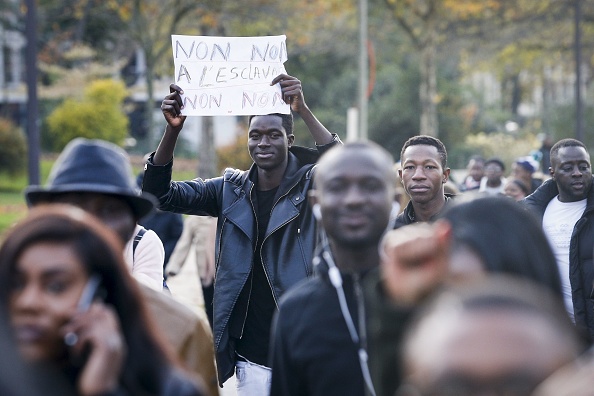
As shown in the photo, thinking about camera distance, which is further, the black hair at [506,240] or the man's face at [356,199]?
the man's face at [356,199]

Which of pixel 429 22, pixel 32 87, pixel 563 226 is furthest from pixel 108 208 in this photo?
pixel 429 22

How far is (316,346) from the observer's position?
3459mm

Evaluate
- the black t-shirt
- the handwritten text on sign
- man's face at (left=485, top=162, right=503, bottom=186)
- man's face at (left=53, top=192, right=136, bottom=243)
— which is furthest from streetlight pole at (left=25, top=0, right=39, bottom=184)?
man's face at (left=53, top=192, right=136, bottom=243)

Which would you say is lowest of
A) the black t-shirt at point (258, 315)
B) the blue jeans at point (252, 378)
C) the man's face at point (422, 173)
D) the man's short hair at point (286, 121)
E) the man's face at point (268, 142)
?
the blue jeans at point (252, 378)

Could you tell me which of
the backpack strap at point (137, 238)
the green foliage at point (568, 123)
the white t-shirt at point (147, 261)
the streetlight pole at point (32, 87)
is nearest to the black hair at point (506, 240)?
the white t-shirt at point (147, 261)

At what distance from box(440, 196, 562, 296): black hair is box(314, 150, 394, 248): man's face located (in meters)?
0.50

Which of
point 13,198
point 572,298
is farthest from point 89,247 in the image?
point 13,198

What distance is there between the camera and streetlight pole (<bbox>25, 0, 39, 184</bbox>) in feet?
57.0

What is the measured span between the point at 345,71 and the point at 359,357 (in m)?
38.6

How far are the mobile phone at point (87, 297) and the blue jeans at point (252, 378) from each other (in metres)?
3.19

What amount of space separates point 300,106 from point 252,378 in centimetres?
157

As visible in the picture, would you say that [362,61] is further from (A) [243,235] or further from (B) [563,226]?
(A) [243,235]

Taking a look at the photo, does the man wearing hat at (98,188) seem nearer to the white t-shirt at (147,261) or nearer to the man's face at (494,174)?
the white t-shirt at (147,261)

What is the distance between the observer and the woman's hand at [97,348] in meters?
2.56
